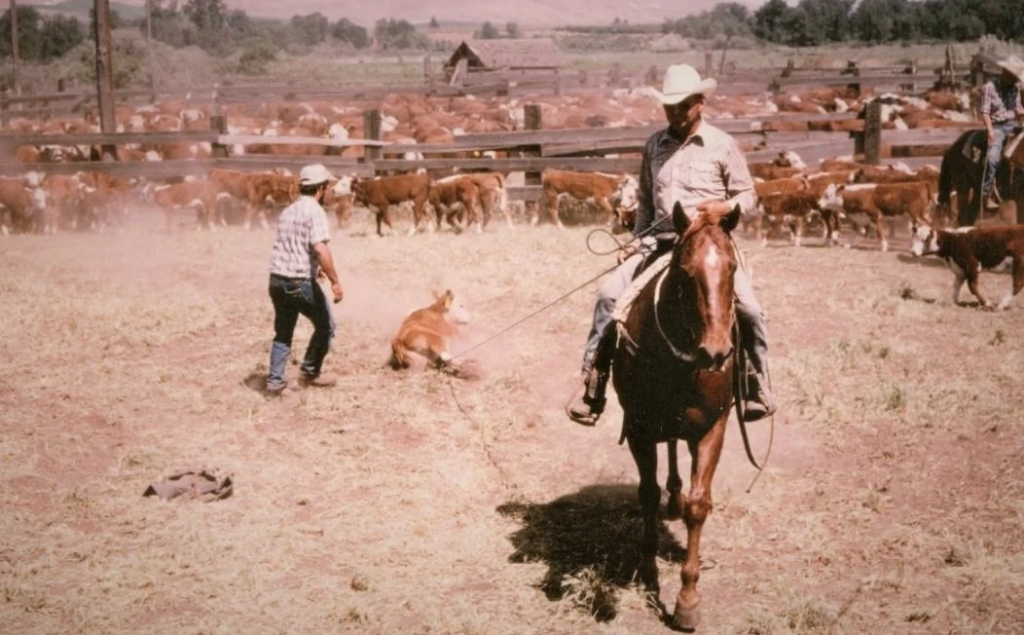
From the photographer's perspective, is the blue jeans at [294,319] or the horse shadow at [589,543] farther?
the blue jeans at [294,319]

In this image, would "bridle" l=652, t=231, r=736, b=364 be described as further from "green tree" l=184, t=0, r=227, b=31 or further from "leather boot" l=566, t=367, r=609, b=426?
"green tree" l=184, t=0, r=227, b=31

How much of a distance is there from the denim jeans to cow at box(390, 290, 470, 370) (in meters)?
3.97

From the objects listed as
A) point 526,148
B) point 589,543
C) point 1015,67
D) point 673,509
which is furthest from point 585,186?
point 589,543

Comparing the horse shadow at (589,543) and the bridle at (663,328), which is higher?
the bridle at (663,328)

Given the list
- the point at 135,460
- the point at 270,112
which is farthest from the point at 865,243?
the point at 270,112

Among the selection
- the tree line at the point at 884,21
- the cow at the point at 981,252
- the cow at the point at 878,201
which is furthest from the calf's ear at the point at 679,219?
the tree line at the point at 884,21

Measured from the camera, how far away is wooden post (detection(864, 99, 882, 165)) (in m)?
17.2

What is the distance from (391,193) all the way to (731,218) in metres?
13.1

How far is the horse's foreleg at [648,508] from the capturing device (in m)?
5.27

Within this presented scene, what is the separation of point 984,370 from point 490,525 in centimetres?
543

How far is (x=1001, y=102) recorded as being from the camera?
504 inches

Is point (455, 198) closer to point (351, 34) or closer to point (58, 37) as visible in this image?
point (58, 37)

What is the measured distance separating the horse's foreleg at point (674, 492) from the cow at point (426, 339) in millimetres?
3474

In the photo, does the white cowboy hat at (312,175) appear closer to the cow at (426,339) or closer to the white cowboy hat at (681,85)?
the cow at (426,339)
